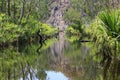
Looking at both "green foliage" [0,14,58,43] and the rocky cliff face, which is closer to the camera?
"green foliage" [0,14,58,43]

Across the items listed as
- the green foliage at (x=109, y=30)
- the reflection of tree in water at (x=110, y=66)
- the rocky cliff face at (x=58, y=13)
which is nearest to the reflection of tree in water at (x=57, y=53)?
the reflection of tree in water at (x=110, y=66)

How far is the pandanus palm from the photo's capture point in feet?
69.6

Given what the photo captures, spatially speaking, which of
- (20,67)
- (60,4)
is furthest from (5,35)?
(60,4)

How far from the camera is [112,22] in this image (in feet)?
70.1

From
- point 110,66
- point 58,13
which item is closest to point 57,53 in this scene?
point 110,66

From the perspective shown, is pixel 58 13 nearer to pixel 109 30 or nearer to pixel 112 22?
pixel 109 30

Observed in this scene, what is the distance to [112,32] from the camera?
2139 centimetres

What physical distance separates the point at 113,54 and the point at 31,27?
102 ft

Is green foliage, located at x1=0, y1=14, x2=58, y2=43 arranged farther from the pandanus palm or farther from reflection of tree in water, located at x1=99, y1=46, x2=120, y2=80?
the pandanus palm

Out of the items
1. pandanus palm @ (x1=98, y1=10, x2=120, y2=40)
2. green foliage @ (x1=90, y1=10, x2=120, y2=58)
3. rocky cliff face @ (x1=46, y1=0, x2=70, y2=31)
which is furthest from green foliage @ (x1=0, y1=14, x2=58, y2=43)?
rocky cliff face @ (x1=46, y1=0, x2=70, y2=31)

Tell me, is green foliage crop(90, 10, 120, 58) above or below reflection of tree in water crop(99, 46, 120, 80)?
above

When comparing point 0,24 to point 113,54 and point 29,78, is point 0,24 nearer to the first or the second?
point 113,54

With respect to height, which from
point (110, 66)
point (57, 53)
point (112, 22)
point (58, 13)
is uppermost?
point (112, 22)

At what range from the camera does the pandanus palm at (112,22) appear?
2120 cm
